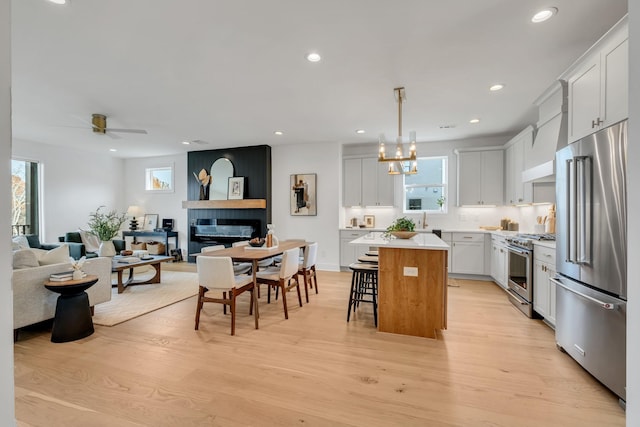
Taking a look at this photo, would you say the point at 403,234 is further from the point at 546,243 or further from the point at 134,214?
the point at 134,214

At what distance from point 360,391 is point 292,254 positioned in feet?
5.64

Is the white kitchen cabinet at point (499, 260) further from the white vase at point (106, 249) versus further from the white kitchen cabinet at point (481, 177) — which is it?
the white vase at point (106, 249)

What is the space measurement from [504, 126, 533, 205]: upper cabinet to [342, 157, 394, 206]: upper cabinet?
79.8 inches

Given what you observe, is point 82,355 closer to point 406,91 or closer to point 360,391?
point 360,391

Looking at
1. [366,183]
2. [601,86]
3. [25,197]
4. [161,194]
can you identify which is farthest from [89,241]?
[601,86]

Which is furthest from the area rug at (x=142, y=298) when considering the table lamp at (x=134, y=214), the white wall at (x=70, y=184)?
the white wall at (x=70, y=184)

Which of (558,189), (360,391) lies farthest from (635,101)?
(360,391)

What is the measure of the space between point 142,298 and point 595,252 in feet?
16.6

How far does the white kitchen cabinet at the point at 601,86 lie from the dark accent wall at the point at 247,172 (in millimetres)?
5126

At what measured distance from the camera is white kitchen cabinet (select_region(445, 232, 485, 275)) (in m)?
5.16

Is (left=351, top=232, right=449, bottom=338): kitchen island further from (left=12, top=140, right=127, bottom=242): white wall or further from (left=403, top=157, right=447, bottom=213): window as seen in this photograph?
(left=12, top=140, right=127, bottom=242): white wall

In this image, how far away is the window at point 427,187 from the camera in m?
5.96

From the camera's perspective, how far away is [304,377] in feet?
7.16

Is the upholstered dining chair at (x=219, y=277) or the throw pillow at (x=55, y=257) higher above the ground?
the throw pillow at (x=55, y=257)
